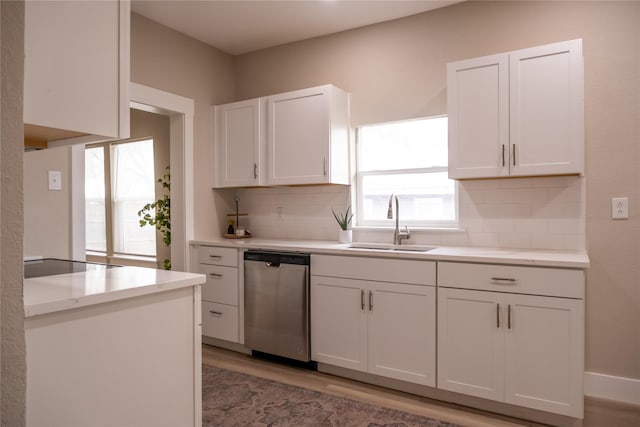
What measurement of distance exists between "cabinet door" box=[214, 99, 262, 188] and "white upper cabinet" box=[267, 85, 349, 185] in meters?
0.14

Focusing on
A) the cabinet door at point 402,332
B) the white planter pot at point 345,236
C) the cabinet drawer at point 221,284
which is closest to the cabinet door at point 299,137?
the white planter pot at point 345,236

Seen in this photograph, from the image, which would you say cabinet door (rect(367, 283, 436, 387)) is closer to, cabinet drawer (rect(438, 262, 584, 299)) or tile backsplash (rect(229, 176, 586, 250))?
cabinet drawer (rect(438, 262, 584, 299))

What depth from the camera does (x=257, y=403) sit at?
265 cm

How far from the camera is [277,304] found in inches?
128

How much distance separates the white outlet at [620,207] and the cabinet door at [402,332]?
1240mm

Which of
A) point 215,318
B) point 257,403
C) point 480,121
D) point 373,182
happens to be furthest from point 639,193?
point 215,318

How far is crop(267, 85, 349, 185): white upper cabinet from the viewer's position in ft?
11.2

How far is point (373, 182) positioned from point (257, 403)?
192 cm

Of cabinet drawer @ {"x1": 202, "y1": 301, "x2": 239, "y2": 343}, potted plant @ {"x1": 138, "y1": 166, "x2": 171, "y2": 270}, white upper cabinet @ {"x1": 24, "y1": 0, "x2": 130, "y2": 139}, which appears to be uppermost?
white upper cabinet @ {"x1": 24, "y1": 0, "x2": 130, "y2": 139}

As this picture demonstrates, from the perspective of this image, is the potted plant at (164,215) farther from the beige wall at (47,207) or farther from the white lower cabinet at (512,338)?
the white lower cabinet at (512,338)

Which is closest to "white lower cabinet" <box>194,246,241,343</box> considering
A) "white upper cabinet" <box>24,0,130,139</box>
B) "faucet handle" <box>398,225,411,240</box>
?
"faucet handle" <box>398,225,411,240</box>

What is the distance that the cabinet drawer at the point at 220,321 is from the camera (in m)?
3.55

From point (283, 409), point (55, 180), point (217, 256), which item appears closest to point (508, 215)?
point (283, 409)

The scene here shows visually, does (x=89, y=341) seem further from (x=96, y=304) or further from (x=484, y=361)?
(x=484, y=361)
